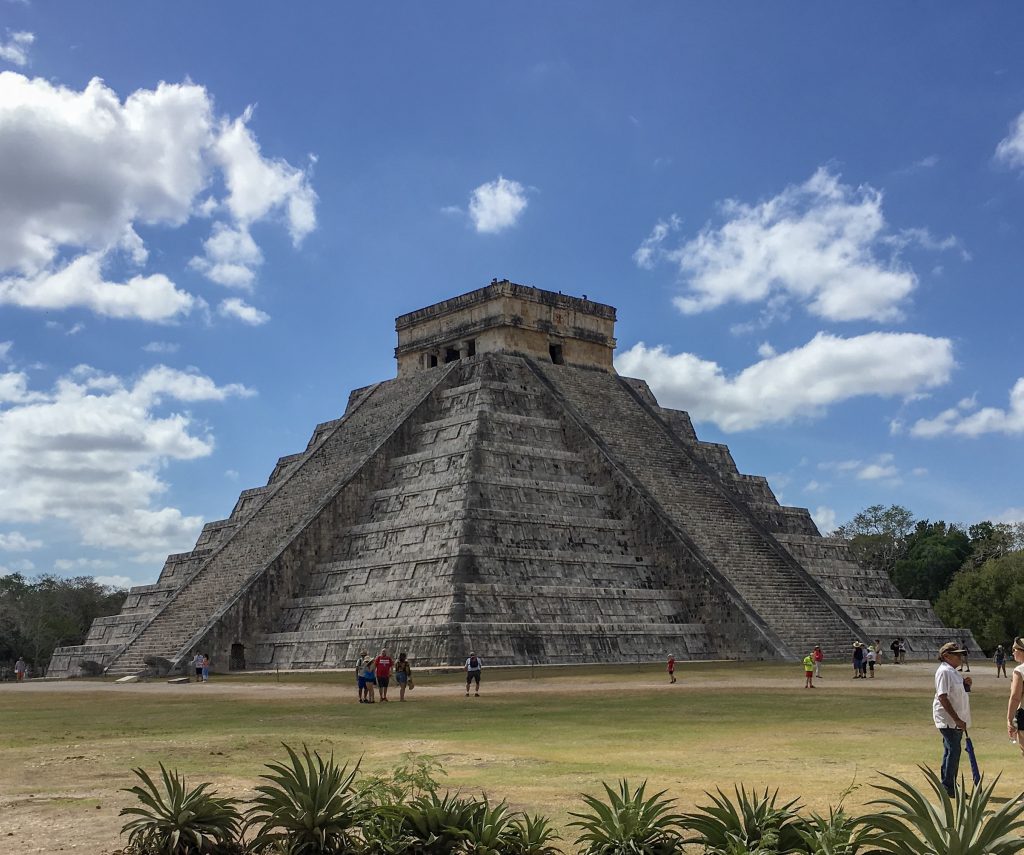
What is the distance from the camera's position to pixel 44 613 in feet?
196

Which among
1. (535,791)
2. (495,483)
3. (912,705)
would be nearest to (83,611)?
(495,483)

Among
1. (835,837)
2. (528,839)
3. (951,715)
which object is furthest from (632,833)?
(951,715)

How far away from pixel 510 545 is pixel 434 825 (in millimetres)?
21430

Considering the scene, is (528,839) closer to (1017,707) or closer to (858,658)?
(1017,707)

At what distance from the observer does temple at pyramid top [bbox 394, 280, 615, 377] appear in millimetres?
36156

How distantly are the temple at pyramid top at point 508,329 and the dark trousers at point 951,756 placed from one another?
28572 mm

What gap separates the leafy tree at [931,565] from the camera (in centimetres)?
5225

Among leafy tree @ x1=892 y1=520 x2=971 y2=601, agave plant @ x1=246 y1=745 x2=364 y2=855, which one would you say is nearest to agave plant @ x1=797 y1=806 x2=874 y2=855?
agave plant @ x1=246 y1=745 x2=364 y2=855

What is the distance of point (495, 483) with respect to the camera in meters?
29.0

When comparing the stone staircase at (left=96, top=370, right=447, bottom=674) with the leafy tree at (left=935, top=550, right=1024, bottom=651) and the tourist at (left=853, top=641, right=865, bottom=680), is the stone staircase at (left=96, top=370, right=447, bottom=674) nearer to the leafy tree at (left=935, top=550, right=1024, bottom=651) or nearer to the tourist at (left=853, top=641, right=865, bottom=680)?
the tourist at (left=853, top=641, right=865, bottom=680)

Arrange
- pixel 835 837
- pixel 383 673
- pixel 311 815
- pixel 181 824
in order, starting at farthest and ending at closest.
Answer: pixel 383 673 → pixel 181 824 → pixel 311 815 → pixel 835 837

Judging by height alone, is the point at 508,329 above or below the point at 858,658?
above

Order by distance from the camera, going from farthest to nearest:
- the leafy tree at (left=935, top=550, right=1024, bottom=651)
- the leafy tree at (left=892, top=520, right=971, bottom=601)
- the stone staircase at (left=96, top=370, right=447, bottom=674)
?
1. the leafy tree at (left=892, top=520, right=971, bottom=601)
2. the leafy tree at (left=935, top=550, right=1024, bottom=651)
3. the stone staircase at (left=96, top=370, right=447, bottom=674)

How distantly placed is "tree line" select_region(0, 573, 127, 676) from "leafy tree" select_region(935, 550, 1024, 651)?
39816 millimetres
